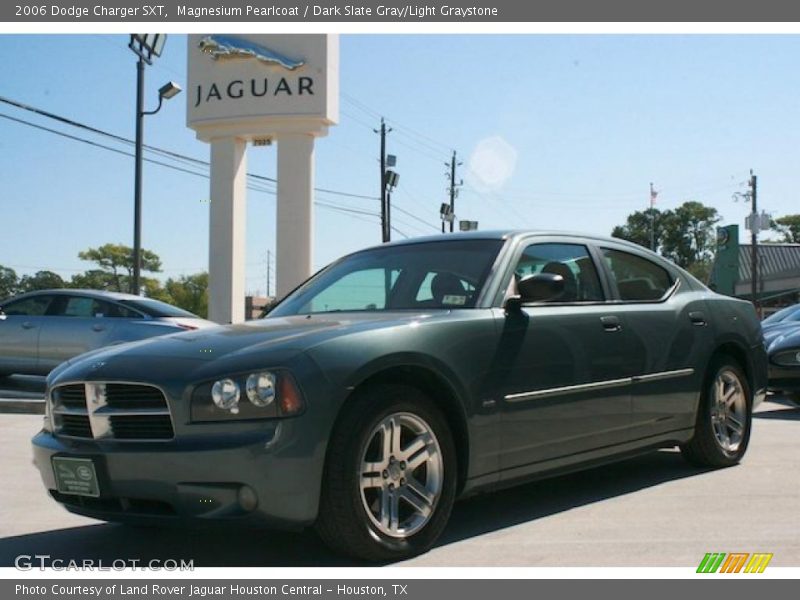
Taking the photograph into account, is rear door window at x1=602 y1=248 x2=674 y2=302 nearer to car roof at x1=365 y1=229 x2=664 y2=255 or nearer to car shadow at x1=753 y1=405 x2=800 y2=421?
car roof at x1=365 y1=229 x2=664 y2=255

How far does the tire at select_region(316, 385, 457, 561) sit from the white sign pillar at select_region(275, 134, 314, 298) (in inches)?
914

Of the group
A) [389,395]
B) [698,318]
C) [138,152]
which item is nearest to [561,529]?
[389,395]

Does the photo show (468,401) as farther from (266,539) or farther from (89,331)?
(89,331)

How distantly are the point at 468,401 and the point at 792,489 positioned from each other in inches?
99.6

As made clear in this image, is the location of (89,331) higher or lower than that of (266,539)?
higher

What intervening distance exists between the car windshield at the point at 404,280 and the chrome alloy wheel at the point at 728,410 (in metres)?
2.17

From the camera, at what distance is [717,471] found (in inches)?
240

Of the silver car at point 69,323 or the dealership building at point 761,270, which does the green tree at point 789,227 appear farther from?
the silver car at point 69,323

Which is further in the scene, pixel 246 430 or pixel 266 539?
pixel 266 539

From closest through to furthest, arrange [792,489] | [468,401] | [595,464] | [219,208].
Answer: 1. [468,401]
2. [595,464]
3. [792,489]
4. [219,208]

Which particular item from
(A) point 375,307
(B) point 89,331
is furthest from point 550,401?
(B) point 89,331

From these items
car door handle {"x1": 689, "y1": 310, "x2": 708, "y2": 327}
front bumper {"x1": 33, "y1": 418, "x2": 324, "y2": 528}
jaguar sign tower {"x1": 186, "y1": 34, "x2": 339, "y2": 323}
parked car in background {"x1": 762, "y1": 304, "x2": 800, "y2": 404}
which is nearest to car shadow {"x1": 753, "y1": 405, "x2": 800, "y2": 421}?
parked car in background {"x1": 762, "y1": 304, "x2": 800, "y2": 404}

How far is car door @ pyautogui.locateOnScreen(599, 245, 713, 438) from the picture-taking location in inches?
211
